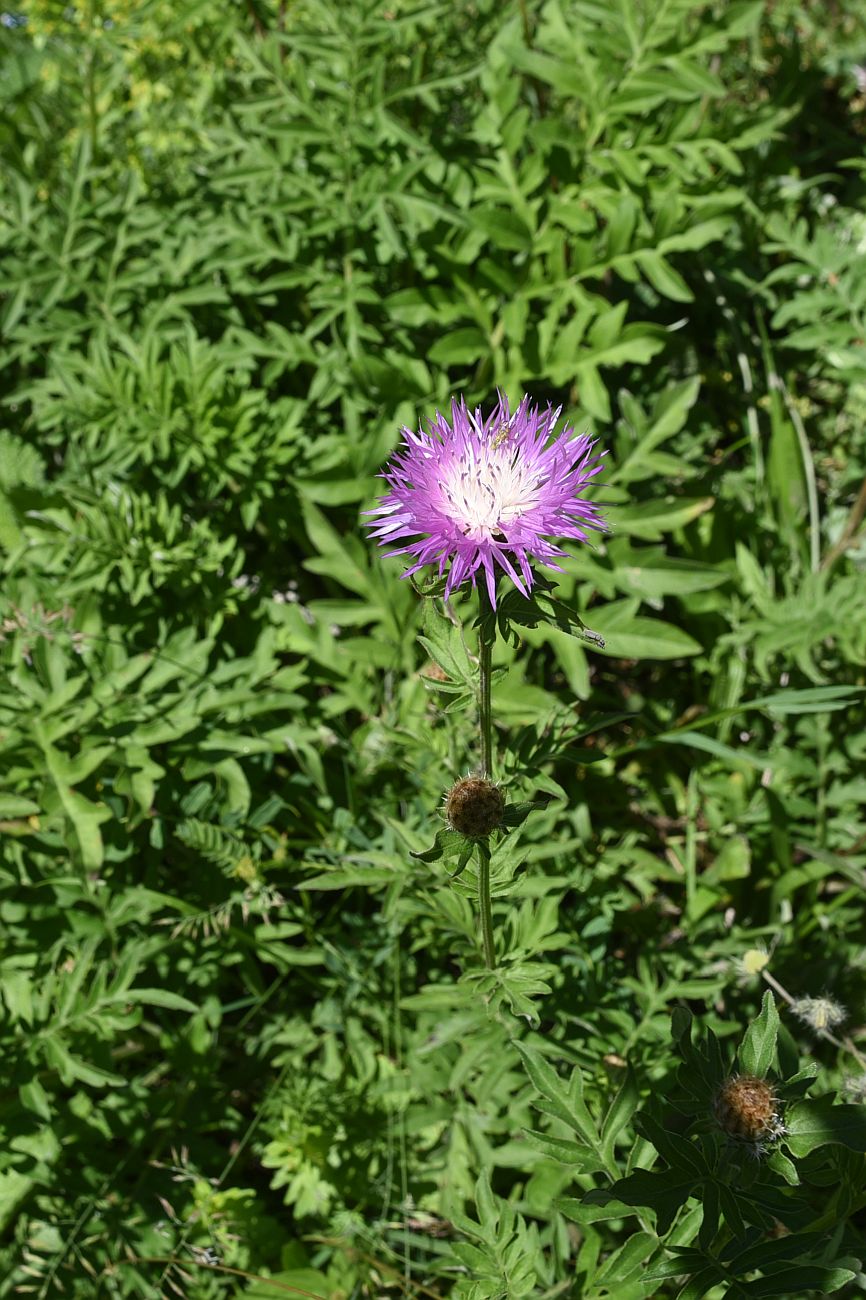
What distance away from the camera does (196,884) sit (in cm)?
267

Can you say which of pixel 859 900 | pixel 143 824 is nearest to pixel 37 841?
pixel 143 824

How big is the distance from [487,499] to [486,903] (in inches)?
25.9

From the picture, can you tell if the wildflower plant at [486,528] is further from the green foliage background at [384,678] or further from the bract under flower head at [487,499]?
the green foliage background at [384,678]

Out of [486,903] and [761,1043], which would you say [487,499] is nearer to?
[486,903]

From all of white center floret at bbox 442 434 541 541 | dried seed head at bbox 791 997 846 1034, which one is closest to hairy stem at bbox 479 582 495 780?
white center floret at bbox 442 434 541 541

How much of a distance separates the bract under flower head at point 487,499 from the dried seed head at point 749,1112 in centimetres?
81

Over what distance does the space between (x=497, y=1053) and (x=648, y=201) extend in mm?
2580

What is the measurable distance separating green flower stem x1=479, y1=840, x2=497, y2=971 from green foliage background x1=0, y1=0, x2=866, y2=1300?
41 mm

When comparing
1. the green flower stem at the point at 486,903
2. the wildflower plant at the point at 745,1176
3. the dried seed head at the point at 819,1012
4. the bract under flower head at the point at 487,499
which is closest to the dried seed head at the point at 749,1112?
the wildflower plant at the point at 745,1176

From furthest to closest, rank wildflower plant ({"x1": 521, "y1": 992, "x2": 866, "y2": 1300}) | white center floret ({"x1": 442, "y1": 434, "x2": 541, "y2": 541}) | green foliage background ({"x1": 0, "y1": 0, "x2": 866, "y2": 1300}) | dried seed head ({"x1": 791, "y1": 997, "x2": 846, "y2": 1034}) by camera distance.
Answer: green foliage background ({"x1": 0, "y1": 0, "x2": 866, "y2": 1300}), dried seed head ({"x1": 791, "y1": 997, "x2": 846, "y2": 1034}), white center floret ({"x1": 442, "y1": 434, "x2": 541, "y2": 541}), wildflower plant ({"x1": 521, "y1": 992, "x2": 866, "y2": 1300})

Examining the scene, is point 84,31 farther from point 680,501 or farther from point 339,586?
point 680,501

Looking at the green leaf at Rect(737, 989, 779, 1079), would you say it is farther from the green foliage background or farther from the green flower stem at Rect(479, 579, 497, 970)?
the green flower stem at Rect(479, 579, 497, 970)

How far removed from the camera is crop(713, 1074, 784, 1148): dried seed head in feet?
5.04

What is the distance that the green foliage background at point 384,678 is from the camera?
2320mm
